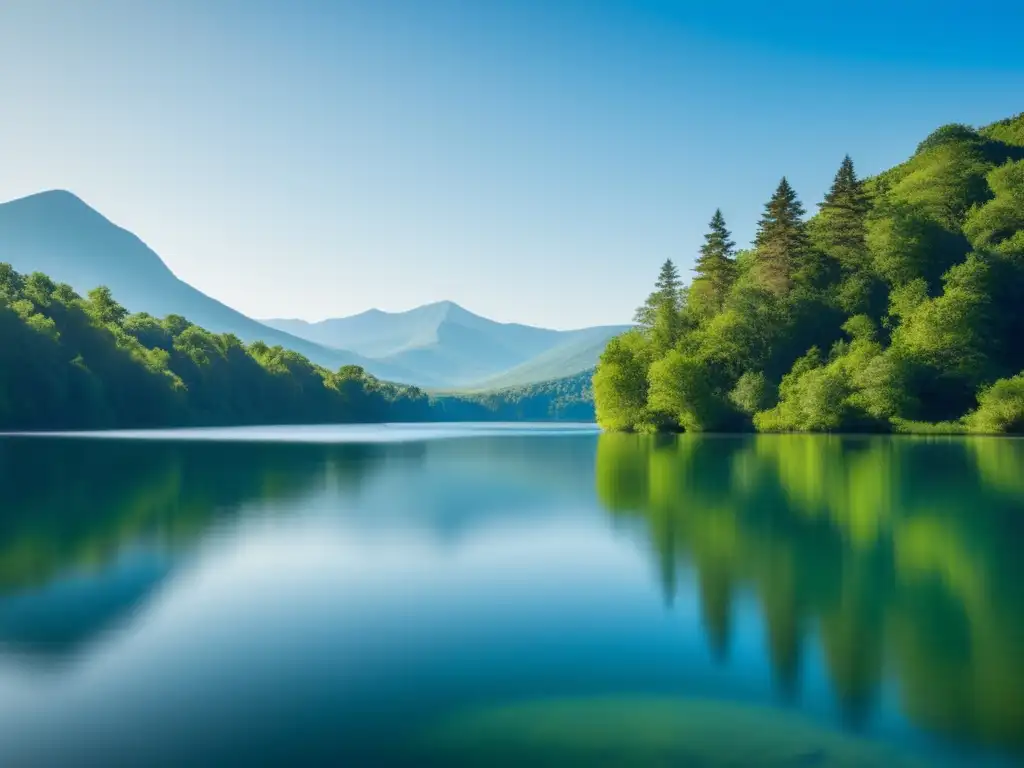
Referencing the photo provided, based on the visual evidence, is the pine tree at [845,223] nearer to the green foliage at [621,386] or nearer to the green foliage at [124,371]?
the green foliage at [621,386]

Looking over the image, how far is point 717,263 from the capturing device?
352ft

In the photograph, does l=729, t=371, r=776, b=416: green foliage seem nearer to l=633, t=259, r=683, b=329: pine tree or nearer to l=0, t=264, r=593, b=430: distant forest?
l=633, t=259, r=683, b=329: pine tree

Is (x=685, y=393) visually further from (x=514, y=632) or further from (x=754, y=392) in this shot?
(x=514, y=632)

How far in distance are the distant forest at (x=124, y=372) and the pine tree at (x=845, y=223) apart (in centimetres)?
8788

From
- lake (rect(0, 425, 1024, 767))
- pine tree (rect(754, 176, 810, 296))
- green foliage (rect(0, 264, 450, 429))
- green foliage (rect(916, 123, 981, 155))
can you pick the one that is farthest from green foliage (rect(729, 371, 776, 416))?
green foliage (rect(0, 264, 450, 429))

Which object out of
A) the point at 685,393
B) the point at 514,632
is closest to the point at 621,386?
the point at 685,393

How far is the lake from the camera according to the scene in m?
7.86

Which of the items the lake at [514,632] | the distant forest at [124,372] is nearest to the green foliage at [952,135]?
the lake at [514,632]

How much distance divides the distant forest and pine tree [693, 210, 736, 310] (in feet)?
249

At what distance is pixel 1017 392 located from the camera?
73.3 meters

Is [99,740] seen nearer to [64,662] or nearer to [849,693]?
[64,662]

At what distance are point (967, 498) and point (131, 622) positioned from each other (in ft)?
79.2

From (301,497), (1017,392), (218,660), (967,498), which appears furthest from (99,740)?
(1017,392)

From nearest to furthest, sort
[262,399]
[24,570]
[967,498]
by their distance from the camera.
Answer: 1. [24,570]
2. [967,498]
3. [262,399]
